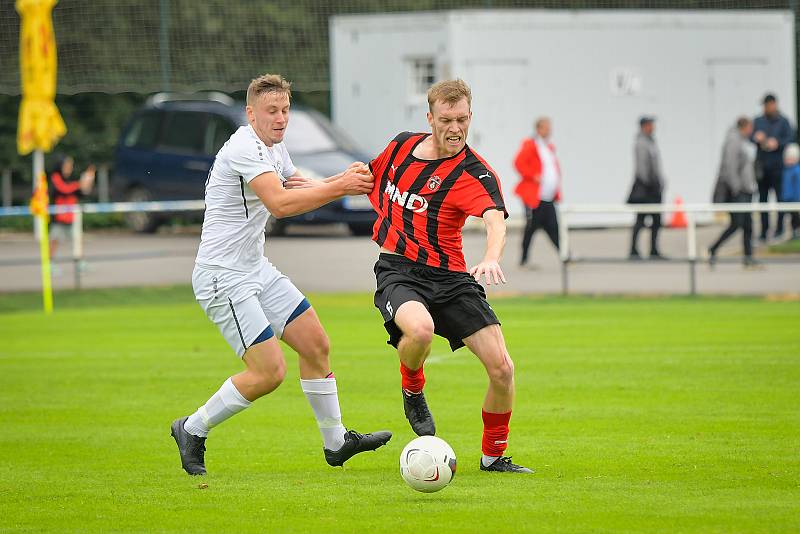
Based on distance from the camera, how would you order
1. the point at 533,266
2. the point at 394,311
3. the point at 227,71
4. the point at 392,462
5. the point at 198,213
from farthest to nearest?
1. the point at 227,71
2. the point at 198,213
3. the point at 533,266
4. the point at 392,462
5. the point at 394,311

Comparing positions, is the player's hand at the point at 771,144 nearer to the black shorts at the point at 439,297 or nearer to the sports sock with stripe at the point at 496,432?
the black shorts at the point at 439,297

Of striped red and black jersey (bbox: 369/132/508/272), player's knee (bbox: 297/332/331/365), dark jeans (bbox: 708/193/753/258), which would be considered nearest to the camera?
striped red and black jersey (bbox: 369/132/508/272)

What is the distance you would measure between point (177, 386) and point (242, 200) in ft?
13.8

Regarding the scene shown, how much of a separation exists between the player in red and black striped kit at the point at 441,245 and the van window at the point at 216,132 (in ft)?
63.3

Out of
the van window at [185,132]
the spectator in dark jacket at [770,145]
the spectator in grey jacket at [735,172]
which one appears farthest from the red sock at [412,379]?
the van window at [185,132]

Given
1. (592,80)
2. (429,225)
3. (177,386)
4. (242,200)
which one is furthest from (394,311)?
(592,80)

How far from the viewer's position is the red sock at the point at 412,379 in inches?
333

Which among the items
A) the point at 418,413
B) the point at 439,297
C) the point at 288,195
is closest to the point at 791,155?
the point at 418,413

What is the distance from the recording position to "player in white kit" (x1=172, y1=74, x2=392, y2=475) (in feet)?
26.0

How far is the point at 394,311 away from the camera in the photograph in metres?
8.00

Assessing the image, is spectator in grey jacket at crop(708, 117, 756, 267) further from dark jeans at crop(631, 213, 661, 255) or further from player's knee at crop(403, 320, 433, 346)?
player's knee at crop(403, 320, 433, 346)

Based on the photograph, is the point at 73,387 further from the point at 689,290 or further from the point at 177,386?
the point at 689,290

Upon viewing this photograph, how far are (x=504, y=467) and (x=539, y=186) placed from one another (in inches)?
545

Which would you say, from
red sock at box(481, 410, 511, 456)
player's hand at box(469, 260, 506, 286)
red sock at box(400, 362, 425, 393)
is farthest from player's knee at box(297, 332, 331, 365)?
player's hand at box(469, 260, 506, 286)
